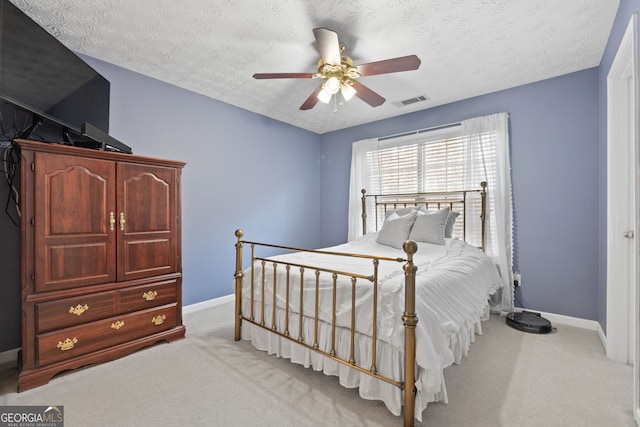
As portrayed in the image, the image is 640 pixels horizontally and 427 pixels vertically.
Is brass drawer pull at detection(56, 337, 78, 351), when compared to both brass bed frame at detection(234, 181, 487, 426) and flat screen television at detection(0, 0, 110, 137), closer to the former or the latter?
brass bed frame at detection(234, 181, 487, 426)

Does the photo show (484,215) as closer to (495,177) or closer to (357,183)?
(495,177)

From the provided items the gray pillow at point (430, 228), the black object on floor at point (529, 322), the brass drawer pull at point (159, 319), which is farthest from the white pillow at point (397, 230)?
the brass drawer pull at point (159, 319)

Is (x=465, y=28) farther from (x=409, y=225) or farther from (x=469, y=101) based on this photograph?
(x=409, y=225)

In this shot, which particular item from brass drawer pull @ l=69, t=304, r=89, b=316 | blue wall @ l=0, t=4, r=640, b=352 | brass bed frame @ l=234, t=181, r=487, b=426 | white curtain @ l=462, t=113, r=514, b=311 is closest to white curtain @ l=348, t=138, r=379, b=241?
blue wall @ l=0, t=4, r=640, b=352

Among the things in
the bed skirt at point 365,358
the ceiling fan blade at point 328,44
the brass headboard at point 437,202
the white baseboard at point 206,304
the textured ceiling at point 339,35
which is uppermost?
the textured ceiling at point 339,35

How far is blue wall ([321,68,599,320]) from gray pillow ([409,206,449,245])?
0.84 meters

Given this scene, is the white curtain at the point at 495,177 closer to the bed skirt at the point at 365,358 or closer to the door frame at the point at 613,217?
the door frame at the point at 613,217

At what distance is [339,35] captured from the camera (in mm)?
2258

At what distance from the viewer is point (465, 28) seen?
2.18m

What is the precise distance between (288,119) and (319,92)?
72.0 inches

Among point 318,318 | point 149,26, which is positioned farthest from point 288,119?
point 318,318

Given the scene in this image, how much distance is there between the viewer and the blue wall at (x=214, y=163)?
2.89m

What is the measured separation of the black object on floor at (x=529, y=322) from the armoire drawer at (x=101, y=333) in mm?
3191

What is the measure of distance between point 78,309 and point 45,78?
162 cm
